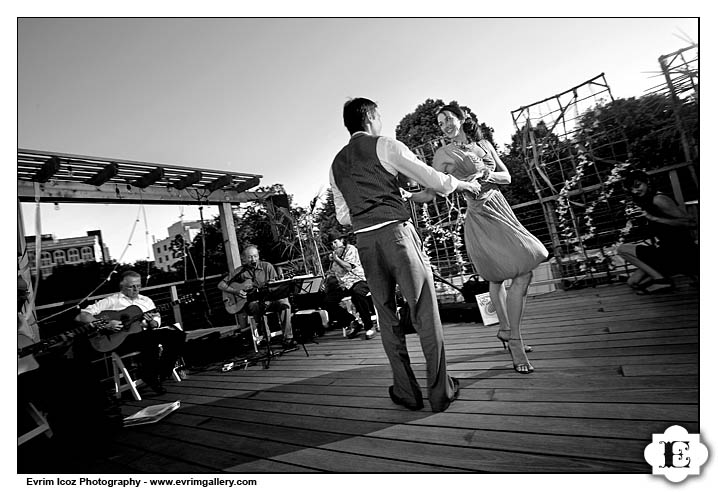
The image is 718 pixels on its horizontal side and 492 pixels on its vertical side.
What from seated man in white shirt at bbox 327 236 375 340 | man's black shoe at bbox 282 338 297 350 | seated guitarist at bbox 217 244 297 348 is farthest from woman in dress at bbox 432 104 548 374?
seated guitarist at bbox 217 244 297 348

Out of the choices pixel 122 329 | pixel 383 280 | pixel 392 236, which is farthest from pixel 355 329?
pixel 392 236

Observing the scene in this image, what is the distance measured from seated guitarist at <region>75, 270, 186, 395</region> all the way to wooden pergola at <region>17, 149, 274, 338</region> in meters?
1.05

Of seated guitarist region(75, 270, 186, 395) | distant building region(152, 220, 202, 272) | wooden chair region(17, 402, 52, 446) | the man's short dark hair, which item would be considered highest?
distant building region(152, 220, 202, 272)

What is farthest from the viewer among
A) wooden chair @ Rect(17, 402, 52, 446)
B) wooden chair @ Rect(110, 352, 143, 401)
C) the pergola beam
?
the pergola beam

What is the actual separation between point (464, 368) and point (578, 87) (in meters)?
4.30

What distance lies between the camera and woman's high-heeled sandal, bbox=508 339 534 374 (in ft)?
6.24

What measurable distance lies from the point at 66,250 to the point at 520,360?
143 inches

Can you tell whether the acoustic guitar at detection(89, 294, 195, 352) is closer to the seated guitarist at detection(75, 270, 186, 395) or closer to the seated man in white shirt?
the seated guitarist at detection(75, 270, 186, 395)

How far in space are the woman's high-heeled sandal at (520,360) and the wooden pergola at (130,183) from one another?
345 cm

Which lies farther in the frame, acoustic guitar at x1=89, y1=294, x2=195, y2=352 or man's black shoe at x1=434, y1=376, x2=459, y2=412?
acoustic guitar at x1=89, y1=294, x2=195, y2=352

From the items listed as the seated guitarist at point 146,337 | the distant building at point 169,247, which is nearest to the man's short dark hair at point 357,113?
the seated guitarist at point 146,337

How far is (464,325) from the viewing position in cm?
369

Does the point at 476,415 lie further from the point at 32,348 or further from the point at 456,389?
the point at 32,348

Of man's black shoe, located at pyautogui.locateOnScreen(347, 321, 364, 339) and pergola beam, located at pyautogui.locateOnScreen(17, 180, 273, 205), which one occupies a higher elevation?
pergola beam, located at pyautogui.locateOnScreen(17, 180, 273, 205)
